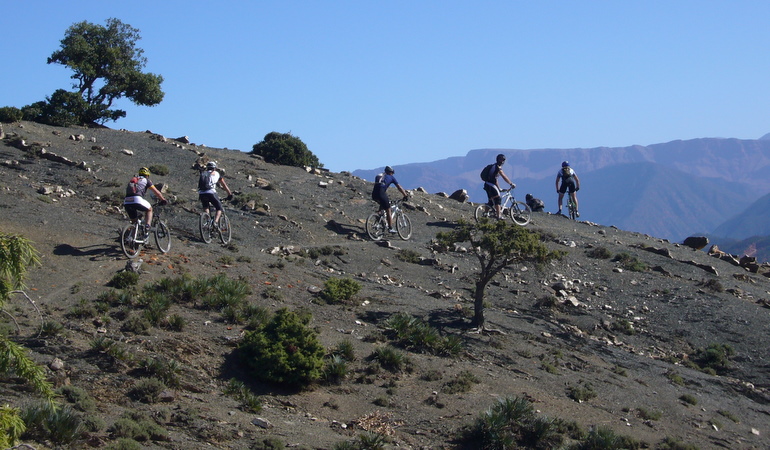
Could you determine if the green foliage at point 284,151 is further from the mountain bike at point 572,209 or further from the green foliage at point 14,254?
the green foliage at point 14,254

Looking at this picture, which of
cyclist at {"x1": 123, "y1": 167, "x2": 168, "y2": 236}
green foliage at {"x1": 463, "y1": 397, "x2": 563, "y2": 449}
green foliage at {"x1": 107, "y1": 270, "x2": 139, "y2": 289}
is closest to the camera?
green foliage at {"x1": 463, "y1": 397, "x2": 563, "y2": 449}

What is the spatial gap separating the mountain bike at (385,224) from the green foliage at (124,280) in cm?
912

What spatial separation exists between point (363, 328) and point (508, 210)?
39.5 ft

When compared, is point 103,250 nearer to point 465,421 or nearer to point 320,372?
Answer: point 320,372

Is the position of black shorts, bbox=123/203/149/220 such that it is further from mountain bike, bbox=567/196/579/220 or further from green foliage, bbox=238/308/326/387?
mountain bike, bbox=567/196/579/220

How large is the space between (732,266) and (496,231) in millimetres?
15067

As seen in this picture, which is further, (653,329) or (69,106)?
(69,106)

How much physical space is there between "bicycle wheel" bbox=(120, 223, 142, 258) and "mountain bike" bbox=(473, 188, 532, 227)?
11757 mm

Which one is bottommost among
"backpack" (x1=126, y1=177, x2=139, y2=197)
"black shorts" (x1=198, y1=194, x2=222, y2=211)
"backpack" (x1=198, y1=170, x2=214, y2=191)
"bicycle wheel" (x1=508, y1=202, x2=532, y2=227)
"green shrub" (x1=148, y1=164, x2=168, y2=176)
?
"bicycle wheel" (x1=508, y1=202, x2=532, y2=227)

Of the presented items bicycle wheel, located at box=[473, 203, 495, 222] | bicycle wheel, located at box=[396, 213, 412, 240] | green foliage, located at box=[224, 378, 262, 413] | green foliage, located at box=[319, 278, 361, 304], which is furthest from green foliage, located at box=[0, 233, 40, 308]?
bicycle wheel, located at box=[473, 203, 495, 222]

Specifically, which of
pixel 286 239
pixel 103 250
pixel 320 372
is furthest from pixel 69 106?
pixel 320 372

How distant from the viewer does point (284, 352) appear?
1127 cm

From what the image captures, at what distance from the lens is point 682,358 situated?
1642 centimetres

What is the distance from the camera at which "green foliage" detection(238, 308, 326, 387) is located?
1121 centimetres
